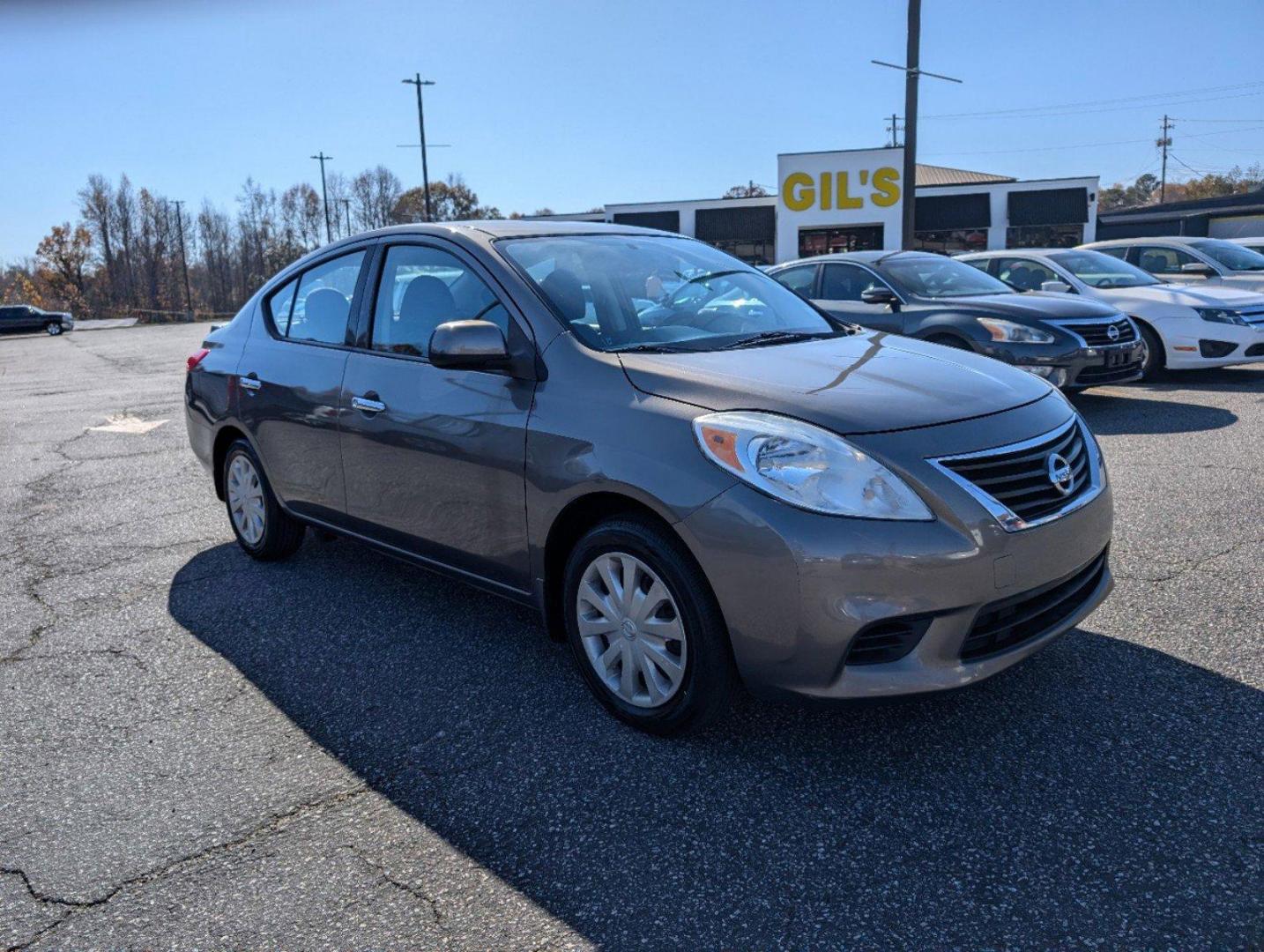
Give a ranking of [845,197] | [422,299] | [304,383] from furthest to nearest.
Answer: [845,197] → [304,383] → [422,299]

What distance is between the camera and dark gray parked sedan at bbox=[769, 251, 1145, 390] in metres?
8.70

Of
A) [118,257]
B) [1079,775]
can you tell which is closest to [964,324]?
[1079,775]

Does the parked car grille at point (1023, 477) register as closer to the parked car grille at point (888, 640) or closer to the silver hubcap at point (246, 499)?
the parked car grille at point (888, 640)

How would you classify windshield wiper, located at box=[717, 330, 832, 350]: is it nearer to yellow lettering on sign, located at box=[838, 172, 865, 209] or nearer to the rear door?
the rear door

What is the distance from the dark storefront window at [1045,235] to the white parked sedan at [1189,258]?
95.6ft

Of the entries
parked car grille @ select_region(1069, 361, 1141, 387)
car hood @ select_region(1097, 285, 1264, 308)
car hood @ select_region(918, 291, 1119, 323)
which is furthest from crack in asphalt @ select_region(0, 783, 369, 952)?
car hood @ select_region(1097, 285, 1264, 308)

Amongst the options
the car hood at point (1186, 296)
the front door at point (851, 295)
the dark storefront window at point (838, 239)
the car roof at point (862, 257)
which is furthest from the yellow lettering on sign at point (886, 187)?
the front door at point (851, 295)

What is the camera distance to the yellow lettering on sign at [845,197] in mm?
34312

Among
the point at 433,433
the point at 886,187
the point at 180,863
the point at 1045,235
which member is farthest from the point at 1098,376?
the point at 1045,235

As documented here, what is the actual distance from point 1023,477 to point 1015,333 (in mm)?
6201

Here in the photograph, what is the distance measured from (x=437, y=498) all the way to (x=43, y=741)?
5.12 ft

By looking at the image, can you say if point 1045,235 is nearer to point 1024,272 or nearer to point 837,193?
point 837,193

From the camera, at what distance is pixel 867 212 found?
34531 mm

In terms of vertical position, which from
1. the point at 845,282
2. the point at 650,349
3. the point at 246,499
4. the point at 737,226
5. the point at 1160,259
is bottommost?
the point at 246,499
